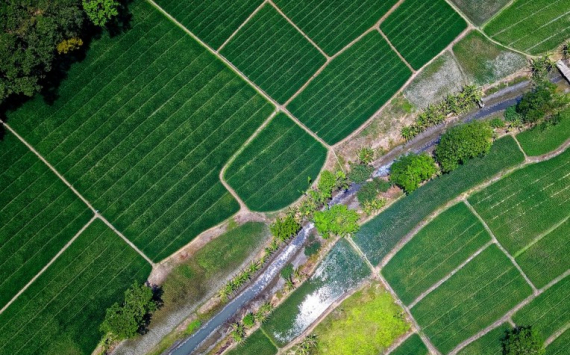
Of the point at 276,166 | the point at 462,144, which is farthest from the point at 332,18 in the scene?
the point at 462,144

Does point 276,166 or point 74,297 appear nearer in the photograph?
point 74,297

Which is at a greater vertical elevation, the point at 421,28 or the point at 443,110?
the point at 421,28

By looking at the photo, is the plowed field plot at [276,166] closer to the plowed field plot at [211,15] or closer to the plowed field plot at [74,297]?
the plowed field plot at [211,15]

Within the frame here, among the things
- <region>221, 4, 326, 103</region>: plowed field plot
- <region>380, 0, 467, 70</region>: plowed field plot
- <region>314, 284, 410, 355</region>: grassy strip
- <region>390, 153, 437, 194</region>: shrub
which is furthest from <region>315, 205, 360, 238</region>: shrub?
<region>380, 0, 467, 70</region>: plowed field plot

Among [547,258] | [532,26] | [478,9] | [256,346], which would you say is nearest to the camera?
[256,346]

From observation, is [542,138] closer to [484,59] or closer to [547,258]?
[484,59]

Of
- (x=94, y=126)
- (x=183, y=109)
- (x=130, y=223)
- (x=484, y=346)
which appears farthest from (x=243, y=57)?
(x=484, y=346)
